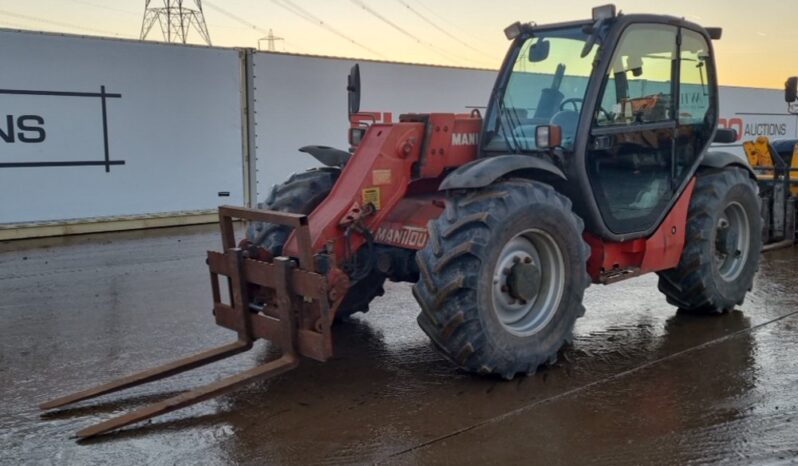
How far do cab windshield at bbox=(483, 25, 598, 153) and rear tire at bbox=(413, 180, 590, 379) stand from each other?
0.67 meters

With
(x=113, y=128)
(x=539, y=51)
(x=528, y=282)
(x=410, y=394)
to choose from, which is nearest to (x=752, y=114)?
(x=113, y=128)

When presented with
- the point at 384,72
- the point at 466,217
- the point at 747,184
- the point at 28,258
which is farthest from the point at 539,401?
the point at 384,72

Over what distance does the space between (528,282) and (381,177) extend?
1.10m

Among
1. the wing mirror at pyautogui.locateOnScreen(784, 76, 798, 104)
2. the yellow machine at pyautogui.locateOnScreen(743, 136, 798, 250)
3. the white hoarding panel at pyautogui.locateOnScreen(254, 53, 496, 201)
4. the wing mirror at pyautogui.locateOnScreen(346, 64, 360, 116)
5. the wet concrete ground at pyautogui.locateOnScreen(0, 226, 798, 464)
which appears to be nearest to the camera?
the wet concrete ground at pyautogui.locateOnScreen(0, 226, 798, 464)

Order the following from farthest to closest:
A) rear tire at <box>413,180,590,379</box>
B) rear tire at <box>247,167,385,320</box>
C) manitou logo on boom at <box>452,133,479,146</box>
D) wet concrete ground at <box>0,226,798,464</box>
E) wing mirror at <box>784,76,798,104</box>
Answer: wing mirror at <box>784,76,798,104</box>, manitou logo on boom at <box>452,133,479,146</box>, rear tire at <box>247,167,385,320</box>, rear tire at <box>413,180,590,379</box>, wet concrete ground at <box>0,226,798,464</box>

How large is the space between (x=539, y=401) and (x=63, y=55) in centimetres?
899

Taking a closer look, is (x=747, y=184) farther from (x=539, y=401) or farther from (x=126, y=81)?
(x=126, y=81)

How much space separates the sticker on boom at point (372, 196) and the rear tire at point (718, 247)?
2.52 m

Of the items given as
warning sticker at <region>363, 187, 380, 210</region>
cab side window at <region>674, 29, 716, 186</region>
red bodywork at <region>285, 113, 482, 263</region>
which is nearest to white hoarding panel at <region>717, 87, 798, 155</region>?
cab side window at <region>674, 29, 716, 186</region>

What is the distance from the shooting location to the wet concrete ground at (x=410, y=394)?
361 cm

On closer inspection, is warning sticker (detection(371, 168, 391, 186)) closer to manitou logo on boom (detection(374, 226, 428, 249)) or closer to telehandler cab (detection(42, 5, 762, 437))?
telehandler cab (detection(42, 5, 762, 437))

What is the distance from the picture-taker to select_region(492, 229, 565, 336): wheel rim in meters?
4.52

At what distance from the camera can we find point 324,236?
178 inches

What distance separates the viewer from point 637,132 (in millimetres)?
5316
